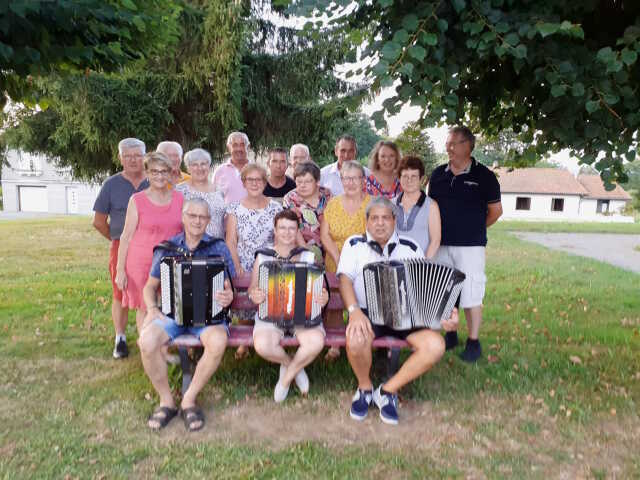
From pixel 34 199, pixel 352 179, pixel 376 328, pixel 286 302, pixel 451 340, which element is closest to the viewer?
pixel 286 302

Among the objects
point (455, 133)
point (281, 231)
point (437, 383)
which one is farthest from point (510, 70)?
point (437, 383)

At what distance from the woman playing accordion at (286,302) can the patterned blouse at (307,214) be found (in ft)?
1.91

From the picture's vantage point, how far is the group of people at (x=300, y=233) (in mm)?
3816

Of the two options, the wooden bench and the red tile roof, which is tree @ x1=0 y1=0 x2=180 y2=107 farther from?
the red tile roof

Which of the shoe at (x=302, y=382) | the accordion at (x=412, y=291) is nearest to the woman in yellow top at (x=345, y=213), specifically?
the accordion at (x=412, y=291)

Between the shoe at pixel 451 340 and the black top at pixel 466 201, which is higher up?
the black top at pixel 466 201

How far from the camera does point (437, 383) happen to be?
14.6ft

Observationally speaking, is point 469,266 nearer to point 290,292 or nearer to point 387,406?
point 387,406

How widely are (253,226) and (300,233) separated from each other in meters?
0.46

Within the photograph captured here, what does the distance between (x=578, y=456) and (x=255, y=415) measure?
2405mm

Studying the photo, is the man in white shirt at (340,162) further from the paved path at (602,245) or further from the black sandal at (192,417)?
the paved path at (602,245)

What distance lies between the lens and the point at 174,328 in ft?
12.7

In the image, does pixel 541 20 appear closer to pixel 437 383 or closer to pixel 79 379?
pixel 437 383

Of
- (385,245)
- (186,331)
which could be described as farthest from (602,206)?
(186,331)
